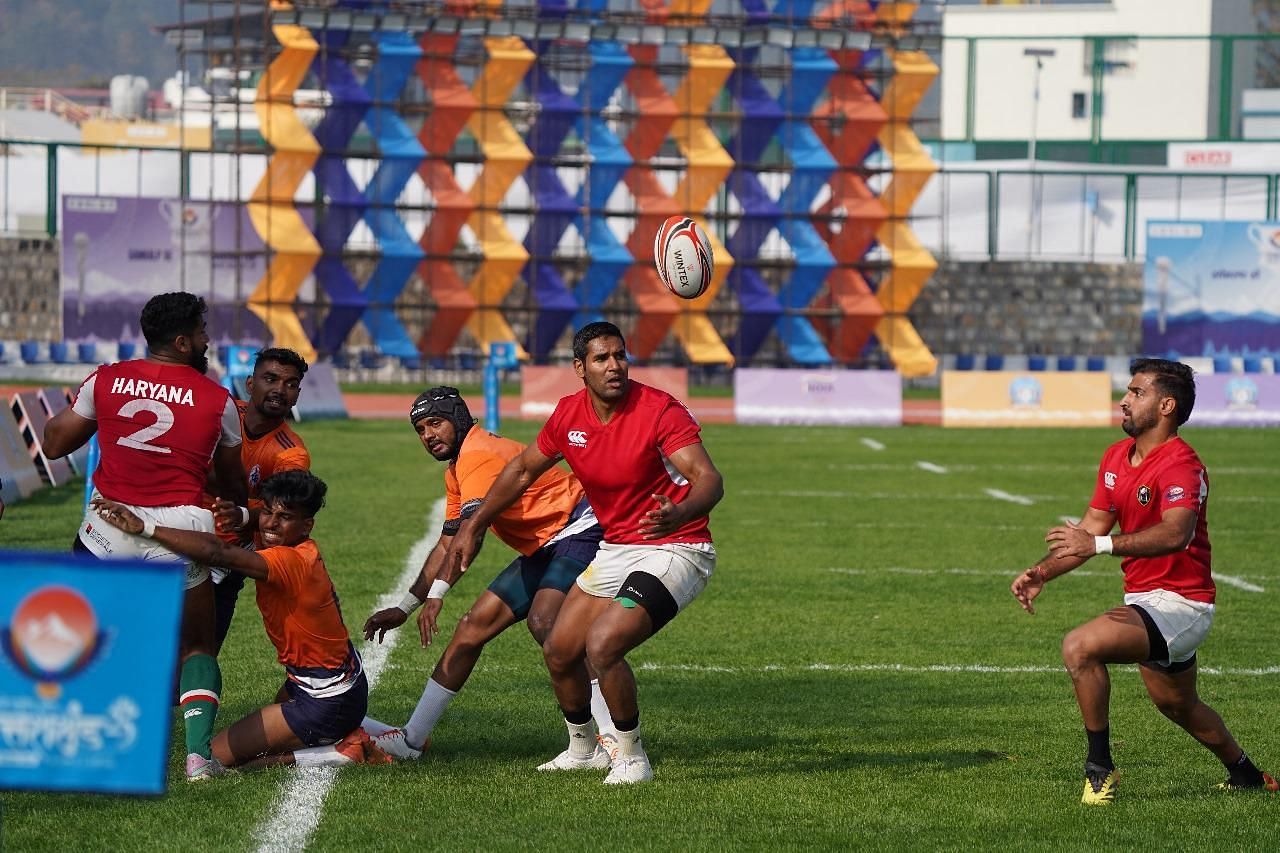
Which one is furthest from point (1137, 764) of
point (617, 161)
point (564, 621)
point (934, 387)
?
point (934, 387)

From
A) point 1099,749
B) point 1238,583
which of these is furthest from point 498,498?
point 1238,583

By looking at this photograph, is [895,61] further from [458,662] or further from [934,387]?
[458,662]

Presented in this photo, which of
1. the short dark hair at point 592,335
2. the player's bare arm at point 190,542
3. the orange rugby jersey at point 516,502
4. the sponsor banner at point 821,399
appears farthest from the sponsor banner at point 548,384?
the player's bare arm at point 190,542

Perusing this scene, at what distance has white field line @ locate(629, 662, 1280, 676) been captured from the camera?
11.4 meters

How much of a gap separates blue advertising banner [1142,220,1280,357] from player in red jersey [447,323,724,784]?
166 feet

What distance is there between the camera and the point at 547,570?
→ 895 centimetres

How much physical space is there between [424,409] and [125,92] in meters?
93.4

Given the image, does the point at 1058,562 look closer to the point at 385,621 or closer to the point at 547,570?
the point at 547,570

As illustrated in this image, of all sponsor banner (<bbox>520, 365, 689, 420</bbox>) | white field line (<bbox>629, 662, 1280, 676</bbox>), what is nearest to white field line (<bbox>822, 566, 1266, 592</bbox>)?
white field line (<bbox>629, 662, 1280, 676</bbox>)

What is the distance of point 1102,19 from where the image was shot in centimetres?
9206

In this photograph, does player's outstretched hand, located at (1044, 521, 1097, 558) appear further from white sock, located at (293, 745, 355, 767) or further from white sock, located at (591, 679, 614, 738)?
white sock, located at (293, 745, 355, 767)

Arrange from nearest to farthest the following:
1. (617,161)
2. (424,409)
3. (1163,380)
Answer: (1163,380) → (424,409) → (617,161)

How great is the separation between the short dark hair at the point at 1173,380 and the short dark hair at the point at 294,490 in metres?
3.55

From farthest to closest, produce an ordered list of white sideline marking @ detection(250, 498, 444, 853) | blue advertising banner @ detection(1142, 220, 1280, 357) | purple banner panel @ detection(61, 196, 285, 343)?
blue advertising banner @ detection(1142, 220, 1280, 357) → purple banner panel @ detection(61, 196, 285, 343) → white sideline marking @ detection(250, 498, 444, 853)
